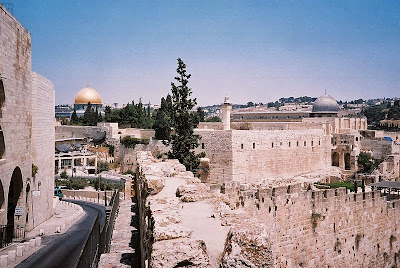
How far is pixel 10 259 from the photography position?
9.73 metres

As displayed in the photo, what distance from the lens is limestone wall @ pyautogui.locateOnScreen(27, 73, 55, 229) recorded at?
14.0 meters

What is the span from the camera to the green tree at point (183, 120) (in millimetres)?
19203

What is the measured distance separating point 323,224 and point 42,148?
11.2 m

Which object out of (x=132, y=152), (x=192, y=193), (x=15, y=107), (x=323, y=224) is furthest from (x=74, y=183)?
(x=192, y=193)

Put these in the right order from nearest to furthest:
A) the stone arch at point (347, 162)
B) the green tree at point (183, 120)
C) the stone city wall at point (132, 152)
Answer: the green tree at point (183, 120), the stone city wall at point (132, 152), the stone arch at point (347, 162)

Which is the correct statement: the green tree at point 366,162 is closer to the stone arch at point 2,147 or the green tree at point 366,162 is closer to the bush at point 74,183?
the bush at point 74,183

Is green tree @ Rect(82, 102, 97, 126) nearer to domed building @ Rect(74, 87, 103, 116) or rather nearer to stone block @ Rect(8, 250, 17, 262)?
domed building @ Rect(74, 87, 103, 116)

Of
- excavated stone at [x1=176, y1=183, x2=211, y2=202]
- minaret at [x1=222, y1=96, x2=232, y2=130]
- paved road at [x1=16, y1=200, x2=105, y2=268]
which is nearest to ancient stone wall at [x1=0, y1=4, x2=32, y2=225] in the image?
paved road at [x1=16, y1=200, x2=105, y2=268]

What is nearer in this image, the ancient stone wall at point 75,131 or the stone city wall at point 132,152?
the stone city wall at point 132,152

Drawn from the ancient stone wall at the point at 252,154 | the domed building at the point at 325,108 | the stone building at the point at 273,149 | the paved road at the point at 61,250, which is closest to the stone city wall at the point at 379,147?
the stone building at the point at 273,149

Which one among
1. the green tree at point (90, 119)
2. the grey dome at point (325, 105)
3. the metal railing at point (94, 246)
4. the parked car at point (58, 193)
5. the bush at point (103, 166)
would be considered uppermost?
the grey dome at point (325, 105)

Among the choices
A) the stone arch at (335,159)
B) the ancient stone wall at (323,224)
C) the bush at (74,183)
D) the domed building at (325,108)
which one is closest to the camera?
the ancient stone wall at (323,224)

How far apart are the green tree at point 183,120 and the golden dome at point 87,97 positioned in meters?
35.2

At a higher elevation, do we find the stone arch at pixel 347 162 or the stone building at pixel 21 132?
the stone building at pixel 21 132
